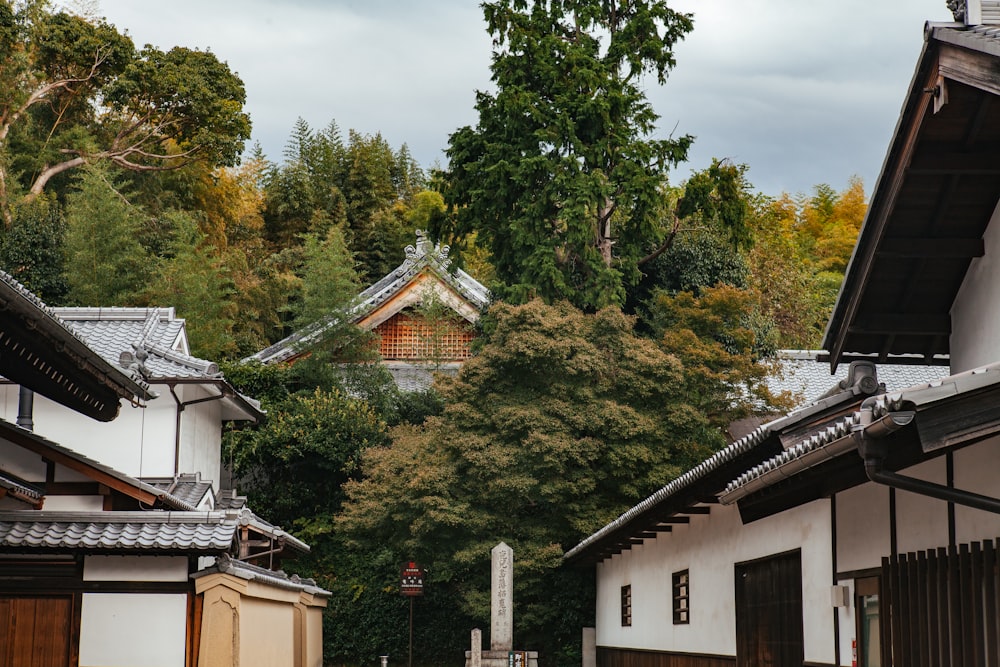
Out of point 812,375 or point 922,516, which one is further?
point 812,375

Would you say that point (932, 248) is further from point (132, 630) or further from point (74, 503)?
point (74, 503)

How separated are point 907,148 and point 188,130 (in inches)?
1063

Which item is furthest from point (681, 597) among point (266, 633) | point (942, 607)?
Answer: point (942, 607)

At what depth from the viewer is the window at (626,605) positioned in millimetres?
17920

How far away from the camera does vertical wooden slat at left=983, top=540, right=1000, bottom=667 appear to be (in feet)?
19.1

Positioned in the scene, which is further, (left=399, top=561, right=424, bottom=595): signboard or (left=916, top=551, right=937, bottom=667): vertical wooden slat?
(left=399, top=561, right=424, bottom=595): signboard

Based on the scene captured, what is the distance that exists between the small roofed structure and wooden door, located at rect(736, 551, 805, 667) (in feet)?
58.0

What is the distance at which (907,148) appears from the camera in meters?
8.13

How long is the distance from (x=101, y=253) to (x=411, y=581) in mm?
12477

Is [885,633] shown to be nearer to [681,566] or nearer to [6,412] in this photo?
[681,566]

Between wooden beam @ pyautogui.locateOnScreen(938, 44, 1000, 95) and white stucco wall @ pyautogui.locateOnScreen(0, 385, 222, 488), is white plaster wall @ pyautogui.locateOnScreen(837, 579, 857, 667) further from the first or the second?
Result: white stucco wall @ pyautogui.locateOnScreen(0, 385, 222, 488)

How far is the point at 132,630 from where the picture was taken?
10695mm

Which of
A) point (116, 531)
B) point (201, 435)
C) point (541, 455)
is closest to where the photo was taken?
point (116, 531)

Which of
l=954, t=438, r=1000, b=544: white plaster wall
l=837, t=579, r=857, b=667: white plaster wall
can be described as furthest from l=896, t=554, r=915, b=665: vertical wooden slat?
l=837, t=579, r=857, b=667: white plaster wall
